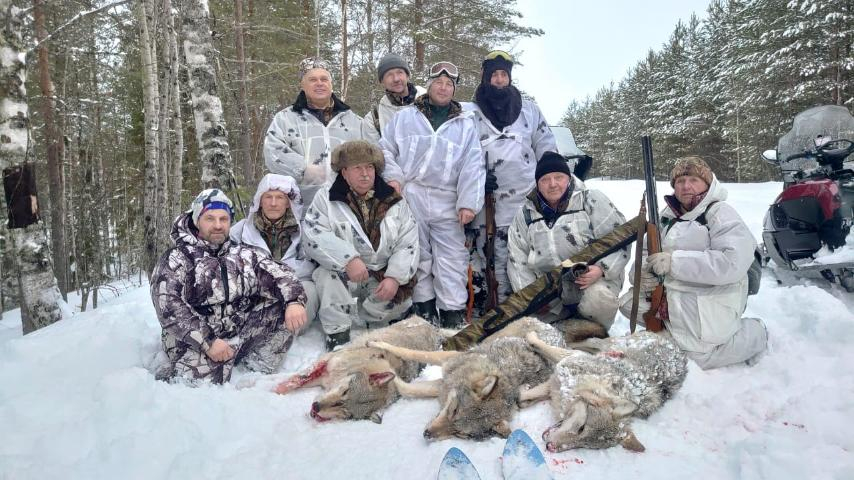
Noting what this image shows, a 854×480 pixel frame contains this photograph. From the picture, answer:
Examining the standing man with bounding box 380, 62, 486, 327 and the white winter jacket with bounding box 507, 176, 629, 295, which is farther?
the standing man with bounding box 380, 62, 486, 327

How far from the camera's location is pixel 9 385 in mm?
3127

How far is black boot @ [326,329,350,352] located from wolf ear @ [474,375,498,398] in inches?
67.2

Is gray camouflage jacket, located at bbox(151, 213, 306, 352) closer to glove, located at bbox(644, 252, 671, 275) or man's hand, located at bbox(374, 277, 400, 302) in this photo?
man's hand, located at bbox(374, 277, 400, 302)

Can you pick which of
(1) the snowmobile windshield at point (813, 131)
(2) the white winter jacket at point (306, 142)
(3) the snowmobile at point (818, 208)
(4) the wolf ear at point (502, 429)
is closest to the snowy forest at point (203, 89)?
(2) the white winter jacket at point (306, 142)

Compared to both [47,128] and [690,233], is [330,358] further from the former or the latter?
[47,128]

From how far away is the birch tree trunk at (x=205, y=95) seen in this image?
6770mm

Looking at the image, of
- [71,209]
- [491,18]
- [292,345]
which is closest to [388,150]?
[292,345]

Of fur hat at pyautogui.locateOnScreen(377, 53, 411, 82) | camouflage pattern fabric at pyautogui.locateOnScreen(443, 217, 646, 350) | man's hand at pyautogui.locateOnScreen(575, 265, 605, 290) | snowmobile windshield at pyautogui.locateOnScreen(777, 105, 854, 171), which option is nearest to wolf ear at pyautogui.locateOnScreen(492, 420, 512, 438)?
camouflage pattern fabric at pyautogui.locateOnScreen(443, 217, 646, 350)

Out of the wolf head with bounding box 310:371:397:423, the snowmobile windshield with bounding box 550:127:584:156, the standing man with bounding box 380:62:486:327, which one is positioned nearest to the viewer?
the wolf head with bounding box 310:371:397:423

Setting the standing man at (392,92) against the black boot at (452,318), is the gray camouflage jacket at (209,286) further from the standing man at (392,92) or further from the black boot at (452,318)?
the standing man at (392,92)

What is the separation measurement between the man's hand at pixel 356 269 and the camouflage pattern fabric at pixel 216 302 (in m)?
0.46

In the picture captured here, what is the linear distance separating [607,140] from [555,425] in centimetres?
4613

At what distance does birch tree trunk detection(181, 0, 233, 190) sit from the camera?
6770 millimetres

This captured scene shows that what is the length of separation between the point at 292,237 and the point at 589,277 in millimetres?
2818
